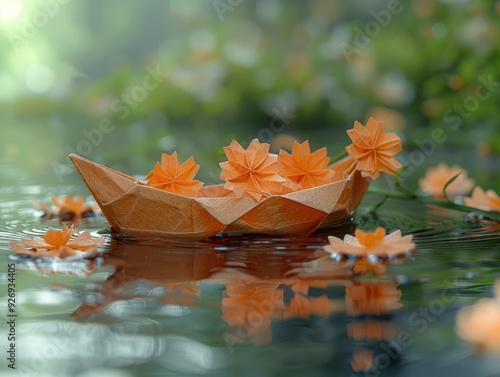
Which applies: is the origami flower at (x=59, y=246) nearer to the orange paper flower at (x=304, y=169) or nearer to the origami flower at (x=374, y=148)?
the orange paper flower at (x=304, y=169)

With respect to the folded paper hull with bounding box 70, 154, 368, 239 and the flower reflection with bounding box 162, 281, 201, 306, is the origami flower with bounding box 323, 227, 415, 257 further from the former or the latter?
the flower reflection with bounding box 162, 281, 201, 306

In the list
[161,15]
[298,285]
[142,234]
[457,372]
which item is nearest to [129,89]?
[161,15]

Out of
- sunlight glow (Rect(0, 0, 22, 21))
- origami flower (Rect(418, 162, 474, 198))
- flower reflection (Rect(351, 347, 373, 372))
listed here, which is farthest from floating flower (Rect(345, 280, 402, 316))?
sunlight glow (Rect(0, 0, 22, 21))

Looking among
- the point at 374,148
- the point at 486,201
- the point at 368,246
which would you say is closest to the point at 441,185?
the point at 486,201

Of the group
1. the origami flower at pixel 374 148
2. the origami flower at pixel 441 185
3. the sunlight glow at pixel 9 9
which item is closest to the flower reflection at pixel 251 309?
the origami flower at pixel 374 148

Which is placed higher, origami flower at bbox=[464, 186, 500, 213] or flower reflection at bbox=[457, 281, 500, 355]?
origami flower at bbox=[464, 186, 500, 213]

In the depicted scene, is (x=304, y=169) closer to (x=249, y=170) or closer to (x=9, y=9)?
(x=249, y=170)
